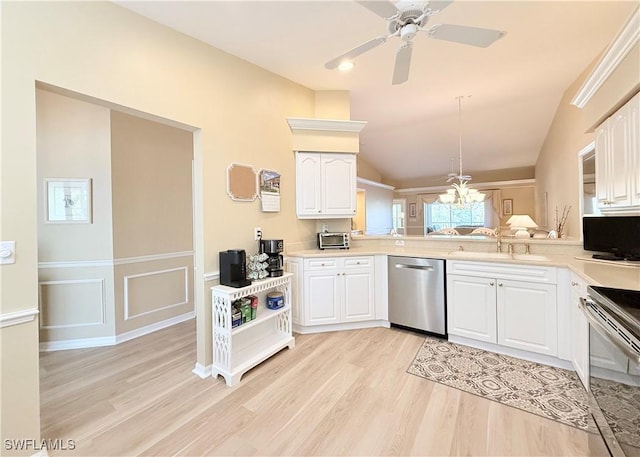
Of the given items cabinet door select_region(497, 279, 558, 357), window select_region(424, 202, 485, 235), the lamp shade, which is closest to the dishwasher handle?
cabinet door select_region(497, 279, 558, 357)

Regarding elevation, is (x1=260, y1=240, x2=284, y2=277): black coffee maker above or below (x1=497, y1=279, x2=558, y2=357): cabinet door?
above

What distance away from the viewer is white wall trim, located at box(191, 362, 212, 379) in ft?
7.75

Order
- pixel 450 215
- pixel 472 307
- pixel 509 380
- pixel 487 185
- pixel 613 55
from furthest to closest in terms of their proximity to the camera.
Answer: pixel 450 215 → pixel 487 185 → pixel 472 307 → pixel 509 380 → pixel 613 55

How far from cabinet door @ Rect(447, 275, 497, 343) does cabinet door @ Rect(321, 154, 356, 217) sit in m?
1.45

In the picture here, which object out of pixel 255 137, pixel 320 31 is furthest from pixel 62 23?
pixel 320 31

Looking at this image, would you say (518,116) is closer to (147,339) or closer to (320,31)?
(320,31)

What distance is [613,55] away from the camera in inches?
75.4

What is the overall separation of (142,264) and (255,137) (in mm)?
2091

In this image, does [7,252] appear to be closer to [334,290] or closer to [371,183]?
[334,290]

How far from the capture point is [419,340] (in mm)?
2941

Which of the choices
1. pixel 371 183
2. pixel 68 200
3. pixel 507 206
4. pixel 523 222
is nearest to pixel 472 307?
pixel 523 222

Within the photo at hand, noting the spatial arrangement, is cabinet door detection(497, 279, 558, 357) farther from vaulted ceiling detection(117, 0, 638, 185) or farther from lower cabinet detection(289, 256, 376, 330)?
vaulted ceiling detection(117, 0, 638, 185)

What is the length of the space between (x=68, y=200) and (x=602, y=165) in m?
5.23

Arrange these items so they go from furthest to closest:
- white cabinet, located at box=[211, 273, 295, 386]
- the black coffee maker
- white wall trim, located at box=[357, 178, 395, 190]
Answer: white wall trim, located at box=[357, 178, 395, 190], the black coffee maker, white cabinet, located at box=[211, 273, 295, 386]
